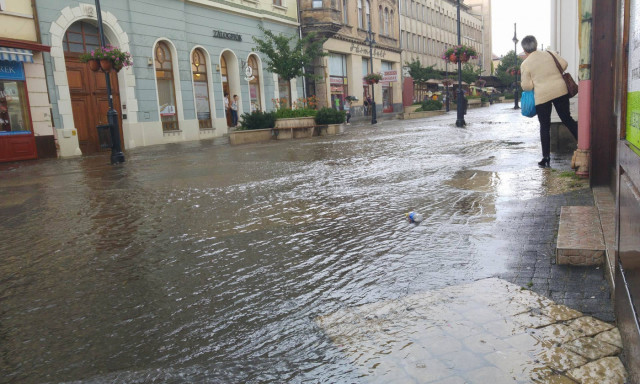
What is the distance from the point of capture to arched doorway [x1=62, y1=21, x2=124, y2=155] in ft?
63.2

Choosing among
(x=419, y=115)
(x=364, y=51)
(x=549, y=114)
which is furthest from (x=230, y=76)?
(x=549, y=114)

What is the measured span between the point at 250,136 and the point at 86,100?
618 cm

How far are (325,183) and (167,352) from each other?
5296 mm

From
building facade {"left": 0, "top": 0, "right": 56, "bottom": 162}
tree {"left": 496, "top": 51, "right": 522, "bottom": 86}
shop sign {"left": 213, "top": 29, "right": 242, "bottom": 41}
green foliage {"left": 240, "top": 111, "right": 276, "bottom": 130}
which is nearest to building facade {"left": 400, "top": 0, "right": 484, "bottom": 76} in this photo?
tree {"left": 496, "top": 51, "right": 522, "bottom": 86}

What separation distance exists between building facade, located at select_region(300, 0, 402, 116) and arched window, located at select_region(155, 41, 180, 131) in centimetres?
979

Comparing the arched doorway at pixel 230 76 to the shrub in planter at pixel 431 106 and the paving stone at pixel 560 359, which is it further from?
the paving stone at pixel 560 359

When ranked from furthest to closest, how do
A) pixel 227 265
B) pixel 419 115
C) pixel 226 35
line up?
pixel 419 115
pixel 226 35
pixel 227 265

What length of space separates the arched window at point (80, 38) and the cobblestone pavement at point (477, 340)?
19.5m

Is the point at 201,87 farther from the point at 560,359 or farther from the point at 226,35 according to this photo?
the point at 560,359

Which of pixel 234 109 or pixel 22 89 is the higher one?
pixel 22 89

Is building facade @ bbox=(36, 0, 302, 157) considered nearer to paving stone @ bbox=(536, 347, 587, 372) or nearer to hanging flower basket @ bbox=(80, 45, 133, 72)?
hanging flower basket @ bbox=(80, 45, 133, 72)

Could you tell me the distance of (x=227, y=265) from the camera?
394 centimetres

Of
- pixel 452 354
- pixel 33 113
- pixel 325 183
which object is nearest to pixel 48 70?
pixel 33 113

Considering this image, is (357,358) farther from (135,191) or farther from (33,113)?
(33,113)
